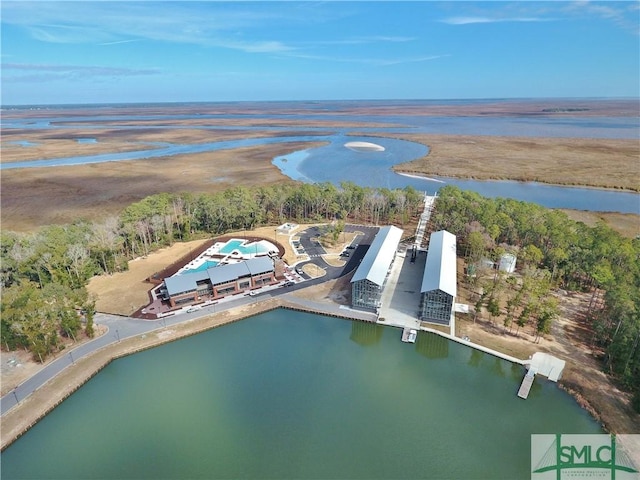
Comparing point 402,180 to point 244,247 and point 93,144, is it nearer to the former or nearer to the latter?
point 244,247

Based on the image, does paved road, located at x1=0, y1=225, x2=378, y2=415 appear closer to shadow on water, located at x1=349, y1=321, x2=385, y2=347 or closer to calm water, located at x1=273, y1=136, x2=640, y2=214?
shadow on water, located at x1=349, y1=321, x2=385, y2=347

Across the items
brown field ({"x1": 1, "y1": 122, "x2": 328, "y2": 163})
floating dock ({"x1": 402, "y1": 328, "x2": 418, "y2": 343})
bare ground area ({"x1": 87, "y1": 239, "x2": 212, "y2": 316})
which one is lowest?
floating dock ({"x1": 402, "y1": 328, "x2": 418, "y2": 343})

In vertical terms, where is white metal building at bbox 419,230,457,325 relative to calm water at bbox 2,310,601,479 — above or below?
above

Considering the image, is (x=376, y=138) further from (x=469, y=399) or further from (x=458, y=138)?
(x=469, y=399)

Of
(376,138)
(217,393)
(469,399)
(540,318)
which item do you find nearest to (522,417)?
(469,399)

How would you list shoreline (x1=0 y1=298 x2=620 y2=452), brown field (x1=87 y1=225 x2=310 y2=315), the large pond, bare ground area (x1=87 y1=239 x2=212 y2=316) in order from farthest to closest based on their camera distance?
the large pond
brown field (x1=87 y1=225 x2=310 y2=315)
bare ground area (x1=87 y1=239 x2=212 y2=316)
shoreline (x1=0 y1=298 x2=620 y2=452)

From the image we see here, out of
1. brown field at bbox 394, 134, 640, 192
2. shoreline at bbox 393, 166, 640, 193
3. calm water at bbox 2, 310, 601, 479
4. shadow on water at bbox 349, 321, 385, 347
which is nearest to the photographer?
calm water at bbox 2, 310, 601, 479

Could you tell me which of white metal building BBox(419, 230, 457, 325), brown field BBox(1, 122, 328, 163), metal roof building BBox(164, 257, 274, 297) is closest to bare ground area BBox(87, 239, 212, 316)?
metal roof building BBox(164, 257, 274, 297)

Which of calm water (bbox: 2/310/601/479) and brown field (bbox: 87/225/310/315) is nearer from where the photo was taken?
calm water (bbox: 2/310/601/479)

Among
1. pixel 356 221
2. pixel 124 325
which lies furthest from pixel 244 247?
pixel 356 221
